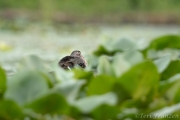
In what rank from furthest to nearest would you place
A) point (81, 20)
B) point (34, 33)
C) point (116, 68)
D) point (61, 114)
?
point (81, 20)
point (34, 33)
point (116, 68)
point (61, 114)

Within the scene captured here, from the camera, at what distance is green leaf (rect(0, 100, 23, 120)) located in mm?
1006

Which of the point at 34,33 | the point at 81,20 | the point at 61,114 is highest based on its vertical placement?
the point at 81,20

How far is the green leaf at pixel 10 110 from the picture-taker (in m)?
1.01

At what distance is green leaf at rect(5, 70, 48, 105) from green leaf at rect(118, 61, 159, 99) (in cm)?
15

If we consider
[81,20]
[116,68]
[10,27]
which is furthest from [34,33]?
[116,68]

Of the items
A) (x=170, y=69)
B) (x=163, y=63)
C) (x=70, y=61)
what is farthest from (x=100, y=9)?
(x=163, y=63)

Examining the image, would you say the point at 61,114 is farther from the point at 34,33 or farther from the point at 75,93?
the point at 34,33

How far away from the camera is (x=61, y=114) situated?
3.46ft

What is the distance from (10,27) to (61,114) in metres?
7.33

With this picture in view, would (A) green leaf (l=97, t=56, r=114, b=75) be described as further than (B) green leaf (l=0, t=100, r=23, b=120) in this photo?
Yes

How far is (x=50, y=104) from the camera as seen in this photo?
3.33ft

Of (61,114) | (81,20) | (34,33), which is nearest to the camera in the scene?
(61,114)

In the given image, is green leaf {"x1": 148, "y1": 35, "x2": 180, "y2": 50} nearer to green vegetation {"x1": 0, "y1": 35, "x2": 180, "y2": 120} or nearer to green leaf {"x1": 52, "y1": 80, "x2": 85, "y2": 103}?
green vegetation {"x1": 0, "y1": 35, "x2": 180, "y2": 120}

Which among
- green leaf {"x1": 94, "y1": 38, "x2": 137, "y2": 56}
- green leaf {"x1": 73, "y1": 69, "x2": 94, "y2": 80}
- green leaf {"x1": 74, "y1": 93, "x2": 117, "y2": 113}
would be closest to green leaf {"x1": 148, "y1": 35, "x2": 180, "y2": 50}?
green leaf {"x1": 94, "y1": 38, "x2": 137, "y2": 56}
